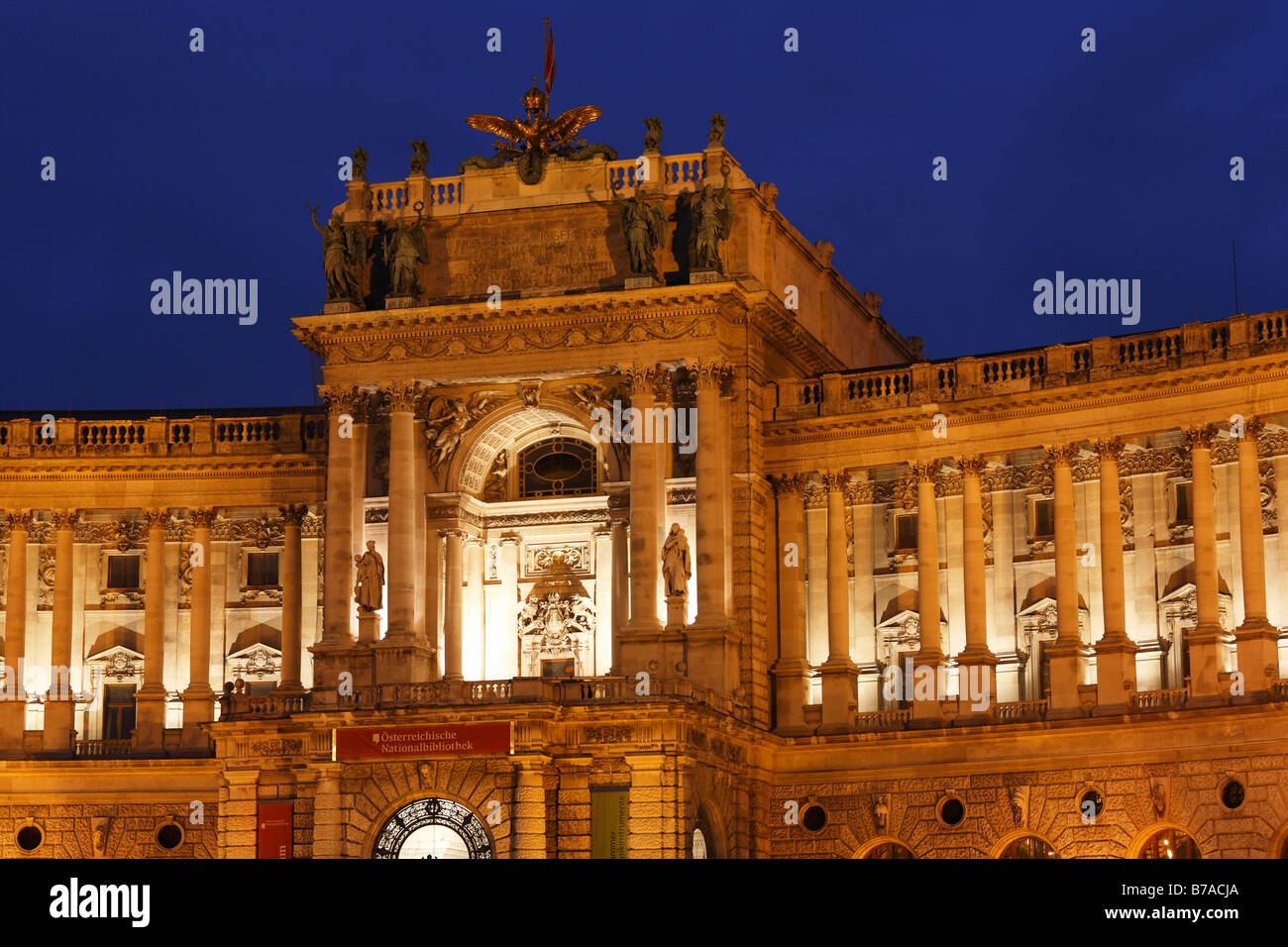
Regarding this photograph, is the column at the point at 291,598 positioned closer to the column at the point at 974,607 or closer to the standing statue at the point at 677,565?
the standing statue at the point at 677,565

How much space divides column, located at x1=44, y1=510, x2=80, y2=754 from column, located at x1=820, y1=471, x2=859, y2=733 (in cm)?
2440

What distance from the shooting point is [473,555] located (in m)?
69.9

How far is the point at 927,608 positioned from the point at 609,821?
492 inches

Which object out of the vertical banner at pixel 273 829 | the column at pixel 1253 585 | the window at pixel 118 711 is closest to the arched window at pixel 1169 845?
the column at pixel 1253 585

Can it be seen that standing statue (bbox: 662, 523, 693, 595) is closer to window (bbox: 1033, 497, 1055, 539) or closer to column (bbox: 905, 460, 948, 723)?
column (bbox: 905, 460, 948, 723)

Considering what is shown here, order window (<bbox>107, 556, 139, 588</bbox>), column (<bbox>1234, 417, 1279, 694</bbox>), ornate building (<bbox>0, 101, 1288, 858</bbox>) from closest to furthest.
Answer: column (<bbox>1234, 417, 1279, 694</bbox>)
ornate building (<bbox>0, 101, 1288, 858</bbox>)
window (<bbox>107, 556, 139, 588</bbox>)

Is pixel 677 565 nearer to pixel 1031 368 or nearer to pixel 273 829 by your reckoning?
pixel 1031 368

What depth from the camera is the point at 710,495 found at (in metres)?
64.8

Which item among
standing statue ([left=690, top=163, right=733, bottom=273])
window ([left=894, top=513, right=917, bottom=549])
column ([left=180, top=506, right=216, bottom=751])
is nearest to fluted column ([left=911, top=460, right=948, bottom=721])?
window ([left=894, top=513, right=917, bottom=549])

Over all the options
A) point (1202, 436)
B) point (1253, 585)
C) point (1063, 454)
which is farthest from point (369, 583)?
point (1253, 585)

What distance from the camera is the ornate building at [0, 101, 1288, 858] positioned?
202 ft
